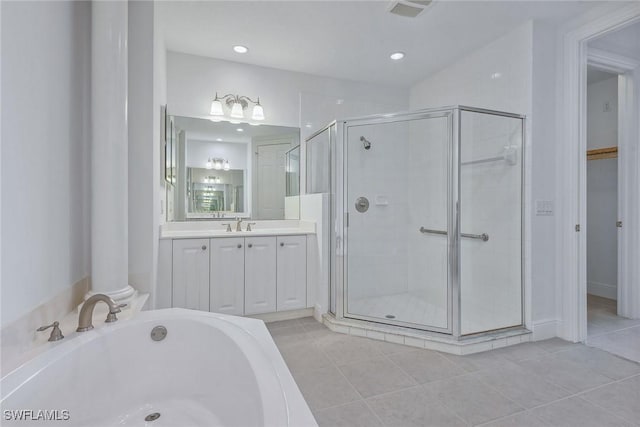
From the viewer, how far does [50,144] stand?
1.21 m

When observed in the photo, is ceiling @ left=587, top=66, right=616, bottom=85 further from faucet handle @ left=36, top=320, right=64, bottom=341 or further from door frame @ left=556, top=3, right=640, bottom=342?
faucet handle @ left=36, top=320, right=64, bottom=341

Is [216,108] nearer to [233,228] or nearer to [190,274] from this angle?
[233,228]

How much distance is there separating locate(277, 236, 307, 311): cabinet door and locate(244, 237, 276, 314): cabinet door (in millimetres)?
63

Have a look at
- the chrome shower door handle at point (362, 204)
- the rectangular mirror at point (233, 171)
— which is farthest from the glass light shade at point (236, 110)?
the chrome shower door handle at point (362, 204)

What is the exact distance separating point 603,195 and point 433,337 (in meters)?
2.88

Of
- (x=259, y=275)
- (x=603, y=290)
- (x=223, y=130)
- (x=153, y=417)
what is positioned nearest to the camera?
(x=153, y=417)

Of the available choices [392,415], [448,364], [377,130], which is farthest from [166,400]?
[377,130]

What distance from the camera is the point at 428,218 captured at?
275 cm

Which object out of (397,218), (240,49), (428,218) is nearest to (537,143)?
(428,218)

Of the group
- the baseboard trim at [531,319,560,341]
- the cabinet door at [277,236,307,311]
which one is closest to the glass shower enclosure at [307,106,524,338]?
the baseboard trim at [531,319,560,341]

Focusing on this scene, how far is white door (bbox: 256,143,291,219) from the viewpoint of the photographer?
3.23 metres

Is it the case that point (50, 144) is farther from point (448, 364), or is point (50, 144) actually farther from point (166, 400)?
point (448, 364)

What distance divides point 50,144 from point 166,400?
118 centimetres

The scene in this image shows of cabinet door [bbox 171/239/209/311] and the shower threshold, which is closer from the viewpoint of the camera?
the shower threshold
